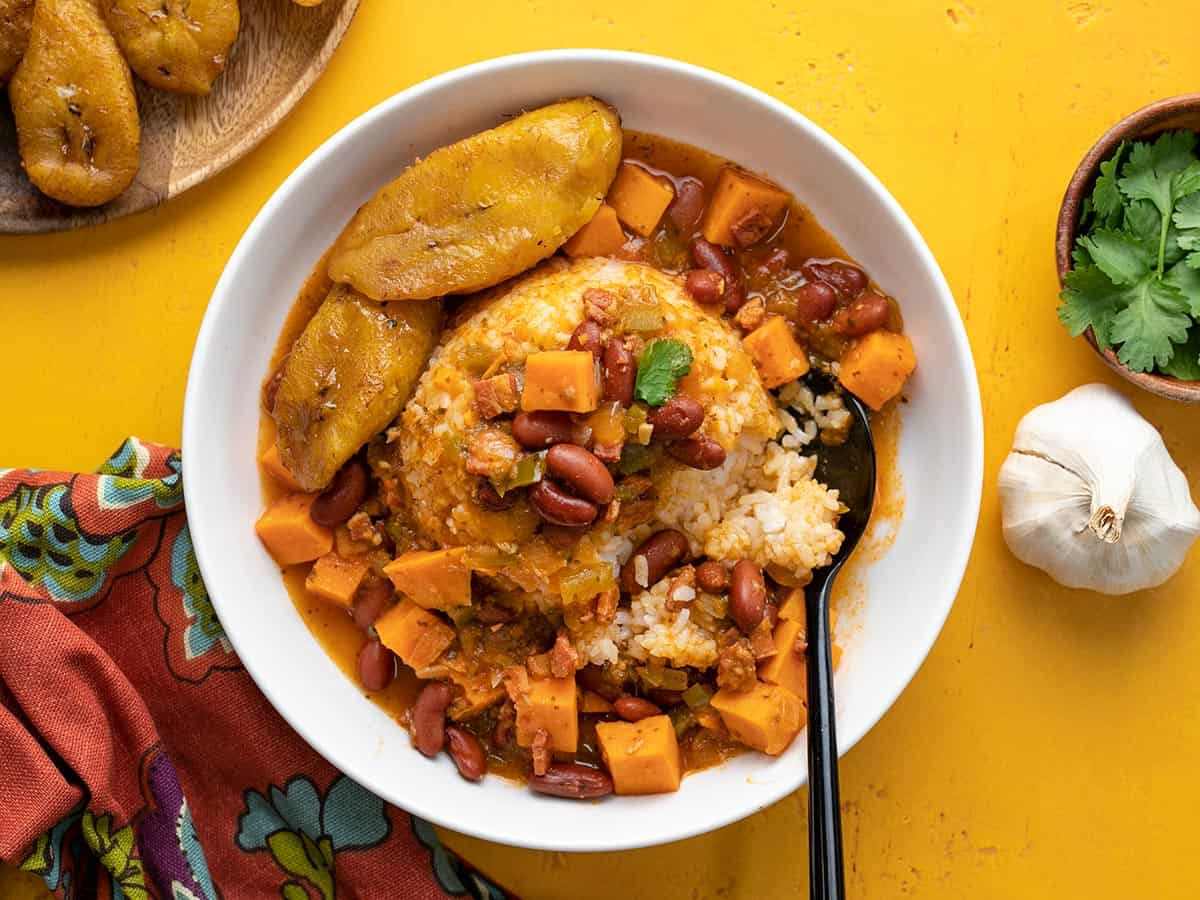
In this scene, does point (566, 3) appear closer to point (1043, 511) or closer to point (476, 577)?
point (476, 577)

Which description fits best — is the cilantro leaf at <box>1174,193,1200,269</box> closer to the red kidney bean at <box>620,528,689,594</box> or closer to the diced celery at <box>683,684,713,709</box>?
the red kidney bean at <box>620,528,689,594</box>

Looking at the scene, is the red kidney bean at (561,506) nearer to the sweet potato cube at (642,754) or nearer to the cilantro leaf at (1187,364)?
the sweet potato cube at (642,754)

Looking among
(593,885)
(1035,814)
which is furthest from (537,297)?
(1035,814)

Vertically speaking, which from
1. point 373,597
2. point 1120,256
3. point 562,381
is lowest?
point 373,597

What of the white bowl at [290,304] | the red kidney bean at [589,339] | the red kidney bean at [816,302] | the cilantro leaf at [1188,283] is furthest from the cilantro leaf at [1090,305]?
the red kidney bean at [589,339]

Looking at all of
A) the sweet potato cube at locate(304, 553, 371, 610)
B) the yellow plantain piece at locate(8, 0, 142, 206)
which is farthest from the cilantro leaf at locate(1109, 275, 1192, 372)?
the yellow plantain piece at locate(8, 0, 142, 206)

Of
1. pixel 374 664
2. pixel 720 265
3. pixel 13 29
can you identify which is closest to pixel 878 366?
Result: pixel 720 265

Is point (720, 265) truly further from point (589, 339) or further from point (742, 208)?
point (589, 339)
